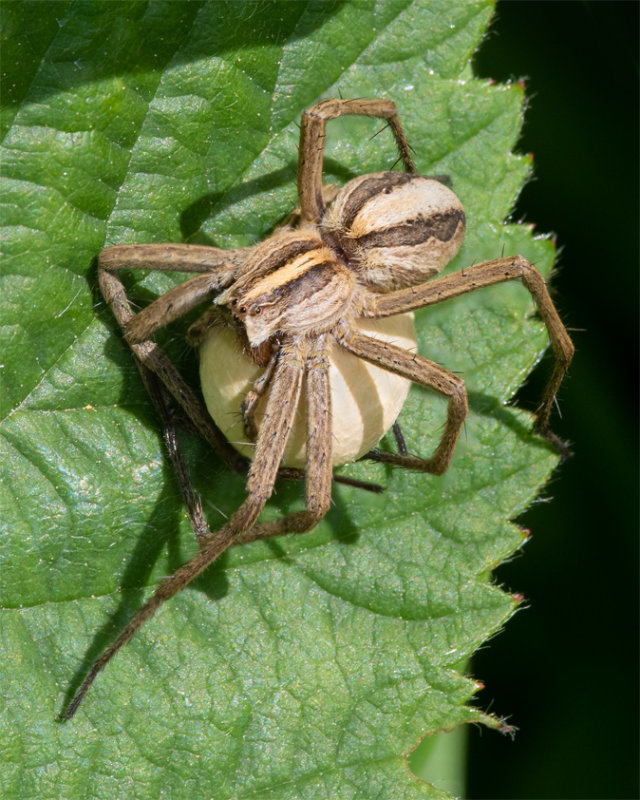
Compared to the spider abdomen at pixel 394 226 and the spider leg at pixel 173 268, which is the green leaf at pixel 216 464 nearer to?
the spider leg at pixel 173 268

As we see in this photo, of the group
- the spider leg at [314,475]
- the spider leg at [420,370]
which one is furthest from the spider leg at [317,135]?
the spider leg at [314,475]

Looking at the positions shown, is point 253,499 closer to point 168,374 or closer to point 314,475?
point 314,475

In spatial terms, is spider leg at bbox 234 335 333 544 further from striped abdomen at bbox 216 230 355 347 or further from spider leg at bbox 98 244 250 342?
spider leg at bbox 98 244 250 342

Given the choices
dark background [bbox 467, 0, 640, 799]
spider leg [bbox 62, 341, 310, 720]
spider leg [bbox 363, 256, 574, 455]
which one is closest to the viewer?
spider leg [bbox 62, 341, 310, 720]

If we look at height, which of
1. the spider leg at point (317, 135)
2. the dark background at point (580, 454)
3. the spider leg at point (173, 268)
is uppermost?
the spider leg at point (317, 135)

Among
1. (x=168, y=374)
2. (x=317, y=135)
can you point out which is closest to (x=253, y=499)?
(x=168, y=374)

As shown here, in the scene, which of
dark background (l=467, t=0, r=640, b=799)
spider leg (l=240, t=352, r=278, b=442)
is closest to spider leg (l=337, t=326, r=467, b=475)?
spider leg (l=240, t=352, r=278, b=442)

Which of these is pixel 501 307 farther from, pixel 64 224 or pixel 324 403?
pixel 64 224
